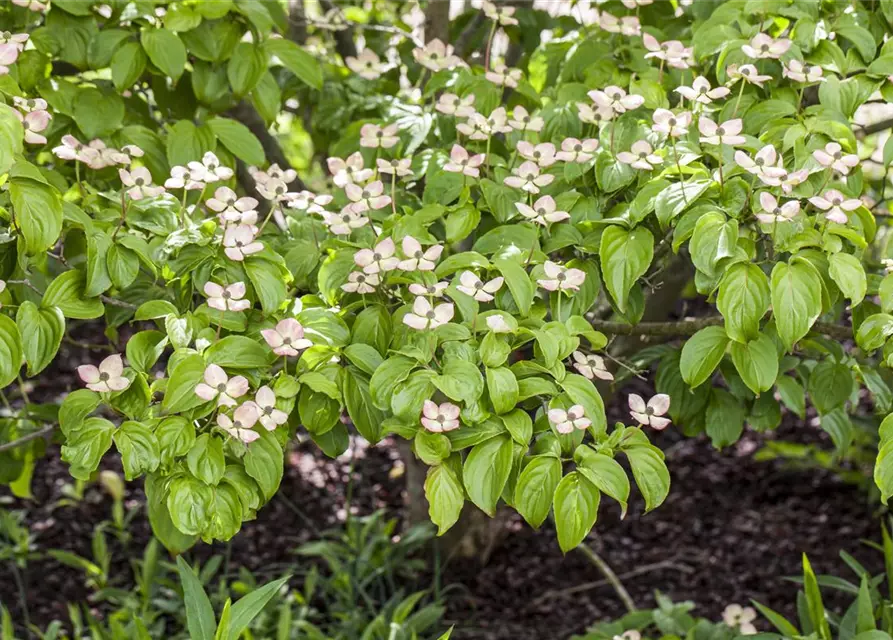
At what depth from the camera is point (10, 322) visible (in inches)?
55.9

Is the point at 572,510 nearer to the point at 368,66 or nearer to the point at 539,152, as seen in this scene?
the point at 539,152

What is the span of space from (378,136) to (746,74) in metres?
0.66

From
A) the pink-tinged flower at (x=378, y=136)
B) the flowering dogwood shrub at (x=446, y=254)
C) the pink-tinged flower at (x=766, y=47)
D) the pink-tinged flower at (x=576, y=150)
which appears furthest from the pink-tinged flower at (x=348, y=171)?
the pink-tinged flower at (x=766, y=47)

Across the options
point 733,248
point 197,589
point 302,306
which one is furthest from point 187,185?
point 733,248

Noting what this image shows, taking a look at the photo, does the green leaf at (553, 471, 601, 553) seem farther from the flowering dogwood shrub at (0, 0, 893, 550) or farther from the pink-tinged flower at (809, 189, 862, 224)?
the pink-tinged flower at (809, 189, 862, 224)

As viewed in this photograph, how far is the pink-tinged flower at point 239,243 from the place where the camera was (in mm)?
1538

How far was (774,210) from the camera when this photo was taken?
151 centimetres

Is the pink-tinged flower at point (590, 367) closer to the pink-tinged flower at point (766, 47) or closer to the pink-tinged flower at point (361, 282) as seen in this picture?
the pink-tinged flower at point (361, 282)

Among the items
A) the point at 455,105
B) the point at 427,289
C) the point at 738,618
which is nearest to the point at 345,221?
the point at 427,289

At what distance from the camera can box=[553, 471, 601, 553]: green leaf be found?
1377 mm

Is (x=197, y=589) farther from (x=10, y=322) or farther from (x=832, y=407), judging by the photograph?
(x=832, y=407)

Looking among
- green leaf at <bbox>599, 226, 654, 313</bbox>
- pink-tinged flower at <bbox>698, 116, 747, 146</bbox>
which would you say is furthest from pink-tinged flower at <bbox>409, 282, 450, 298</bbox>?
pink-tinged flower at <bbox>698, 116, 747, 146</bbox>

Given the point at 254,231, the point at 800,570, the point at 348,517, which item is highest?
the point at 254,231

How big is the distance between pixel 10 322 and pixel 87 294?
15cm
